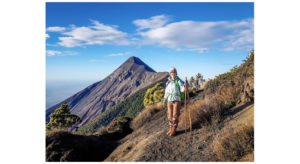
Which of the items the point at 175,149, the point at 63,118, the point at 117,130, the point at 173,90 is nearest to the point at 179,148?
the point at 175,149

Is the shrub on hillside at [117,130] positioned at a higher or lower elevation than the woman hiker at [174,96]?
lower

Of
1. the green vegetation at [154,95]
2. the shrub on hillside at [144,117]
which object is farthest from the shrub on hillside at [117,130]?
the green vegetation at [154,95]

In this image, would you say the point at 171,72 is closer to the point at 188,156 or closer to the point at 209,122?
the point at 209,122

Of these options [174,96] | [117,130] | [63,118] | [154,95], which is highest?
[174,96]

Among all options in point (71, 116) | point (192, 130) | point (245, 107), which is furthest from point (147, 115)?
point (71, 116)

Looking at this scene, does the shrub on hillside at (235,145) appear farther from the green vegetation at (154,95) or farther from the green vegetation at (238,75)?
the green vegetation at (154,95)

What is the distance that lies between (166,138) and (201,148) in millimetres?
1268

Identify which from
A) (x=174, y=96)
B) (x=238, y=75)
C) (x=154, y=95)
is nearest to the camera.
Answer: (x=174, y=96)

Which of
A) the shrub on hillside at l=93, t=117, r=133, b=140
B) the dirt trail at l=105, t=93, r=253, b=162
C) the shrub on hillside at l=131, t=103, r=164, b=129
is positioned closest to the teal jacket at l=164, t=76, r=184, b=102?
the dirt trail at l=105, t=93, r=253, b=162

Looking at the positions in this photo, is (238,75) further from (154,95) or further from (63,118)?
(154,95)

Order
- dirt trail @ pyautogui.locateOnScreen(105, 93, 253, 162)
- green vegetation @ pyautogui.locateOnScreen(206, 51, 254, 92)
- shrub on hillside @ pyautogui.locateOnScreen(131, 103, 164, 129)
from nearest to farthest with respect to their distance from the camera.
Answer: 1. dirt trail @ pyautogui.locateOnScreen(105, 93, 253, 162)
2. green vegetation @ pyautogui.locateOnScreen(206, 51, 254, 92)
3. shrub on hillside @ pyautogui.locateOnScreen(131, 103, 164, 129)

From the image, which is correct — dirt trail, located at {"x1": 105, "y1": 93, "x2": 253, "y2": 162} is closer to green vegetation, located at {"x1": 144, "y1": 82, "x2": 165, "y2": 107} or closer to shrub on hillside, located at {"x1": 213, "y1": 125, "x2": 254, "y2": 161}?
shrub on hillside, located at {"x1": 213, "y1": 125, "x2": 254, "y2": 161}

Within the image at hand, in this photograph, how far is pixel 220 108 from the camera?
638cm

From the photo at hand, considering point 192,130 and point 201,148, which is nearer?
point 201,148
